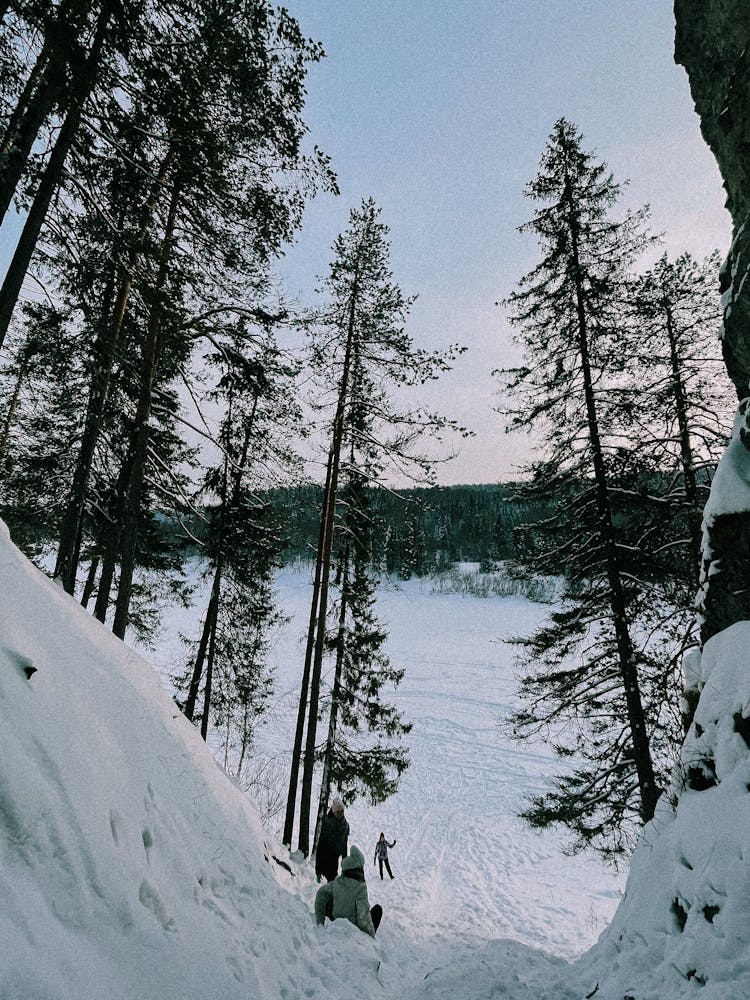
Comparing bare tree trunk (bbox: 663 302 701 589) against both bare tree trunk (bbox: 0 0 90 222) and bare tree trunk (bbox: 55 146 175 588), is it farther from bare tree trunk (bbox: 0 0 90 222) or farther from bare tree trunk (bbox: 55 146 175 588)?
bare tree trunk (bbox: 0 0 90 222)

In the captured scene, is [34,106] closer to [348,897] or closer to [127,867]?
[127,867]

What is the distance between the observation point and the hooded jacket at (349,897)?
6.11m

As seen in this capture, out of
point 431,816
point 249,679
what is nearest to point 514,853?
point 431,816

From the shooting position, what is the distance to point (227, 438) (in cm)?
1387

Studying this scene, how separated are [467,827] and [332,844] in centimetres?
1518

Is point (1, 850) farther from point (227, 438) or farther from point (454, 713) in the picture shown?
point (454, 713)

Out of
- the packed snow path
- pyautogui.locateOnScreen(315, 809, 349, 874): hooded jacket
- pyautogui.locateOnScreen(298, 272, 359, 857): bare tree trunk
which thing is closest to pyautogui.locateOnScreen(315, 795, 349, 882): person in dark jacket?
pyautogui.locateOnScreen(315, 809, 349, 874): hooded jacket

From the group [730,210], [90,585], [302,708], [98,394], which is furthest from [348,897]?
[90,585]

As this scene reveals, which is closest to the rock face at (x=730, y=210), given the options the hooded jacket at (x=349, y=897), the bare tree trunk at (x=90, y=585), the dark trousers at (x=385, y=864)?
the hooded jacket at (x=349, y=897)

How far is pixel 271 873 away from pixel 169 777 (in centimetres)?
236

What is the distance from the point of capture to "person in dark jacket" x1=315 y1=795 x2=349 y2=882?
7707mm

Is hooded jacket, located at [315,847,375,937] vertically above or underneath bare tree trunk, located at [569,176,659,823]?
underneath

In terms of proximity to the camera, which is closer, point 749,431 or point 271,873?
point 749,431

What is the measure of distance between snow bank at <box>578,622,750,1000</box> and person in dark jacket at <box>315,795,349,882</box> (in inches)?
164
